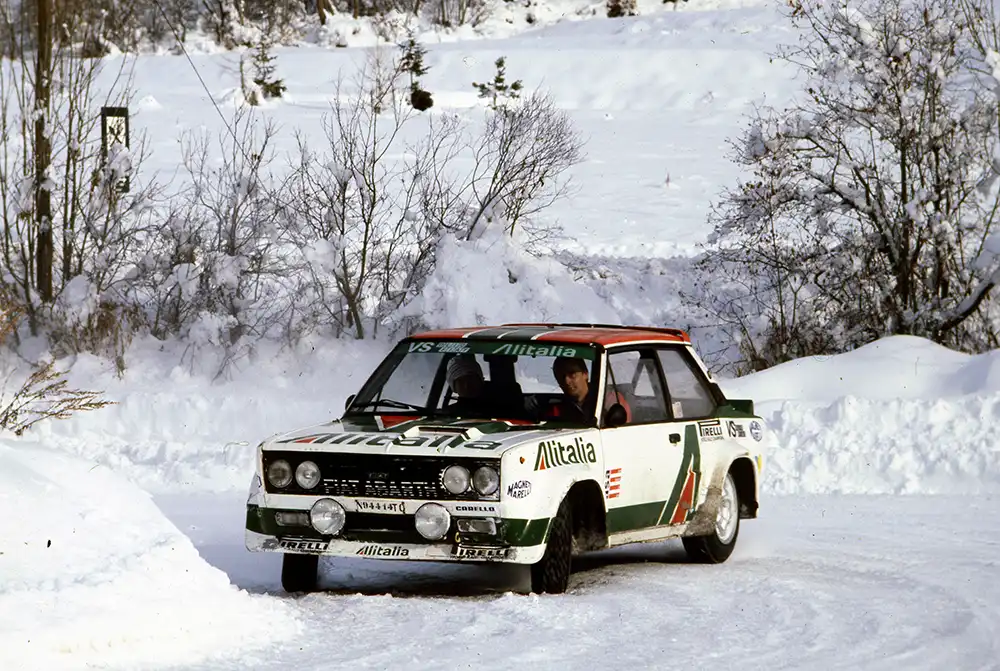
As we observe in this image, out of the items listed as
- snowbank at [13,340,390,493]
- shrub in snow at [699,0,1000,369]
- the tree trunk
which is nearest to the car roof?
snowbank at [13,340,390,493]

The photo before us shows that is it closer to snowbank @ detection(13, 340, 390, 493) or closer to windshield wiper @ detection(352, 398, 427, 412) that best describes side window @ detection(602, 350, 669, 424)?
windshield wiper @ detection(352, 398, 427, 412)

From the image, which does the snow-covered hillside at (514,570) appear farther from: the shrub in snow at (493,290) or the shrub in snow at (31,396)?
the shrub in snow at (31,396)

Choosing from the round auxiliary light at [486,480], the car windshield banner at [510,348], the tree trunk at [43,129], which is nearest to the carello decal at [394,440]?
the round auxiliary light at [486,480]

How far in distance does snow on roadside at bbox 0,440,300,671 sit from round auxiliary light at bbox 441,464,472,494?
3.32ft

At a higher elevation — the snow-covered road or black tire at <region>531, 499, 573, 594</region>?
black tire at <region>531, 499, 573, 594</region>

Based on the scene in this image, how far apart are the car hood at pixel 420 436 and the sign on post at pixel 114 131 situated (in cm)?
1414

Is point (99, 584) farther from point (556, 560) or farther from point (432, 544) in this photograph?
point (556, 560)

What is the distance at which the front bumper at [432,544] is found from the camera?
8.12 meters

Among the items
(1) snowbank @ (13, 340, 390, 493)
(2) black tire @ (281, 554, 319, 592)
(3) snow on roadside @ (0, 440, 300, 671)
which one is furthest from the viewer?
(1) snowbank @ (13, 340, 390, 493)

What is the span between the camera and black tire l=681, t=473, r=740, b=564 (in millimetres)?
10094

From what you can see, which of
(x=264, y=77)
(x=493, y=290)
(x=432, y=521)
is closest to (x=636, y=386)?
(x=432, y=521)

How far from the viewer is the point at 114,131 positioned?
892 inches

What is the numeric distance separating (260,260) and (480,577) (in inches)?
536

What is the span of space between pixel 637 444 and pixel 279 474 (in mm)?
2146
